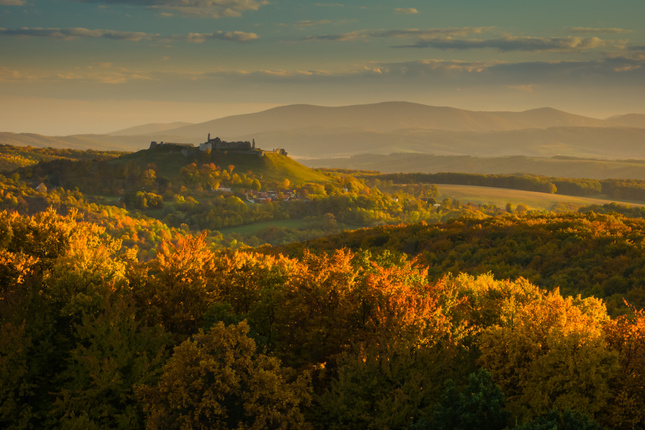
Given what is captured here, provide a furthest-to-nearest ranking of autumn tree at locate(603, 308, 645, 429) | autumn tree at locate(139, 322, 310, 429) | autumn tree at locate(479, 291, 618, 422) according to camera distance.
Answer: autumn tree at locate(479, 291, 618, 422), autumn tree at locate(603, 308, 645, 429), autumn tree at locate(139, 322, 310, 429)

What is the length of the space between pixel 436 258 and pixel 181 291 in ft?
127

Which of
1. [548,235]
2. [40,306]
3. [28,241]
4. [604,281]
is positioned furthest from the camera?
[548,235]

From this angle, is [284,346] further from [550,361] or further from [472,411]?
[550,361]

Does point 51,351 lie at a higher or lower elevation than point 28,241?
lower

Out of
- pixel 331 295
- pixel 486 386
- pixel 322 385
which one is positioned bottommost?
pixel 322 385

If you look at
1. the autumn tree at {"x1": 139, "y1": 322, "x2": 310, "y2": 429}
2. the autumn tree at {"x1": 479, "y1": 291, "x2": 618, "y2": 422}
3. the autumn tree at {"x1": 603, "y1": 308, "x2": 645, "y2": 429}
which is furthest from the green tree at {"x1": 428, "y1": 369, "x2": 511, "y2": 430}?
the autumn tree at {"x1": 139, "y1": 322, "x2": 310, "y2": 429}

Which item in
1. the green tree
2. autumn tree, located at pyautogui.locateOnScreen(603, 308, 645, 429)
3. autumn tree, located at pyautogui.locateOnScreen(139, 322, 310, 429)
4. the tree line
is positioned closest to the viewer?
the green tree

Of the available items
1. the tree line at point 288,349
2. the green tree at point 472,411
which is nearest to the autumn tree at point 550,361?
the tree line at point 288,349

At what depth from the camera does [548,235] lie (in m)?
64.1

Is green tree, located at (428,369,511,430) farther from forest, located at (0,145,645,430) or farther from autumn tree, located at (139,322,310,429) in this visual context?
autumn tree, located at (139,322,310,429)

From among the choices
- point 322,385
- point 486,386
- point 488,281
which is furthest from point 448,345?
point 488,281

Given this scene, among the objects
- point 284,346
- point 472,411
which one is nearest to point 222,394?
point 284,346

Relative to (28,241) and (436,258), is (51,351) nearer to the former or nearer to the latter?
(28,241)

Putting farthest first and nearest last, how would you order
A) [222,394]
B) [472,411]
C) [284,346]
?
[284,346] → [222,394] → [472,411]
